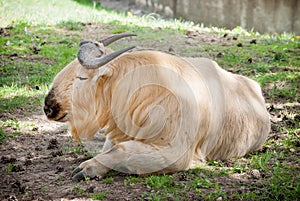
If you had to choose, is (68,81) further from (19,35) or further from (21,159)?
(19,35)

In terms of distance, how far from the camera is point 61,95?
16.8 ft

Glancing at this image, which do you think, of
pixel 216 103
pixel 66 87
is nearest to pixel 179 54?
pixel 216 103

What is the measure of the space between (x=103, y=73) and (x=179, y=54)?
3.98 metres

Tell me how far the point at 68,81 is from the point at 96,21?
6.15 m

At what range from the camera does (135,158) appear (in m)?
4.75

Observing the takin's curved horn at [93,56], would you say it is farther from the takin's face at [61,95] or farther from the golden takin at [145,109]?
the takin's face at [61,95]

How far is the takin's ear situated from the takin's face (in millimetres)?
223

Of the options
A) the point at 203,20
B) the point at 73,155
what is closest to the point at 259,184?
the point at 73,155

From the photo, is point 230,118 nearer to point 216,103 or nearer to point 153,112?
point 216,103

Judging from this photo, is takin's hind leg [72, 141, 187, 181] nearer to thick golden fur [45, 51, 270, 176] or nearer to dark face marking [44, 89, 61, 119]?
thick golden fur [45, 51, 270, 176]

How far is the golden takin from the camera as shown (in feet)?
15.8

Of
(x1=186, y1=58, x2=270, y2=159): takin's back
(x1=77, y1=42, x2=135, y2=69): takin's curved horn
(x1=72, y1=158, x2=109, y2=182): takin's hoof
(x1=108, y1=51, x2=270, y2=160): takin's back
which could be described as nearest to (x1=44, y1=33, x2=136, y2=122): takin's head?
(x1=77, y1=42, x2=135, y2=69): takin's curved horn

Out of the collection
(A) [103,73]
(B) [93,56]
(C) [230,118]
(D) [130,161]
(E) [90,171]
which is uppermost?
(B) [93,56]

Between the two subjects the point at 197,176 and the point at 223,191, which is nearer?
the point at 223,191
